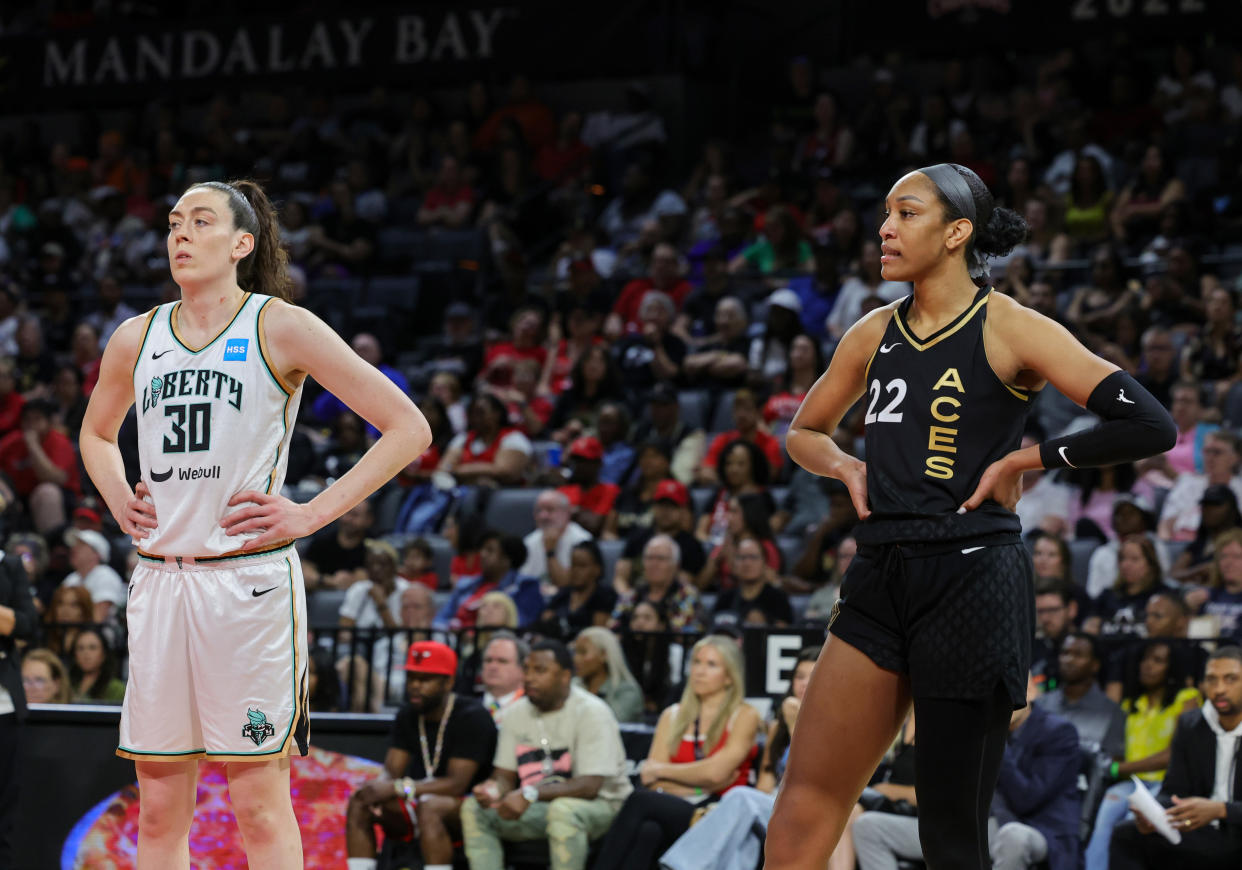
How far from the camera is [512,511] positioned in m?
11.0

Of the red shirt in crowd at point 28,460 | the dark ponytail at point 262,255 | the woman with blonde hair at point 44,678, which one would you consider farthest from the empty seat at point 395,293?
the dark ponytail at point 262,255

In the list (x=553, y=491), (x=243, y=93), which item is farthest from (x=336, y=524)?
(x=243, y=93)

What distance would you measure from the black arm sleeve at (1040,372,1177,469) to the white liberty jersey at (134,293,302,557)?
1.79 metres

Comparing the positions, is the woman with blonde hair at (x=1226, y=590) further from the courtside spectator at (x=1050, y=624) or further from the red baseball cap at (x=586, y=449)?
the red baseball cap at (x=586, y=449)

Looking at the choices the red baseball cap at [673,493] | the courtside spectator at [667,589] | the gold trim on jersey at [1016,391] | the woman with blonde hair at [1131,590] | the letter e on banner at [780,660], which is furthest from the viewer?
the red baseball cap at [673,493]

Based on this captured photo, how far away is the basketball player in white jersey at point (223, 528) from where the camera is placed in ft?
12.6

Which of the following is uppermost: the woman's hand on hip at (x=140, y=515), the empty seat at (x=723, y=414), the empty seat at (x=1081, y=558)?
the empty seat at (x=723, y=414)

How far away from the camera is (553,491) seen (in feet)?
33.9

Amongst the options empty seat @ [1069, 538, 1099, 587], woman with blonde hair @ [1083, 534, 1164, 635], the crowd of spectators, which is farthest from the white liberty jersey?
empty seat @ [1069, 538, 1099, 587]

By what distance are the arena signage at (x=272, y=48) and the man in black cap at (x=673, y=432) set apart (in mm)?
6781

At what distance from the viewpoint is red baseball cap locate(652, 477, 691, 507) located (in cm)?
986

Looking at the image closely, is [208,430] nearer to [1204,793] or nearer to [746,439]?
[1204,793]

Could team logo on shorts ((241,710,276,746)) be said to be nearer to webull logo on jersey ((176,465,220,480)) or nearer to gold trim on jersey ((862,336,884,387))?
webull logo on jersey ((176,465,220,480))

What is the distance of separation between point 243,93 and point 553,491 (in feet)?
31.3
